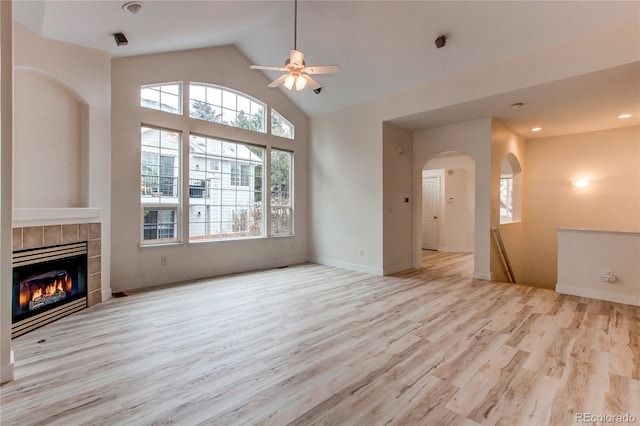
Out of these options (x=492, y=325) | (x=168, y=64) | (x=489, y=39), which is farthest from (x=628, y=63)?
(x=168, y=64)

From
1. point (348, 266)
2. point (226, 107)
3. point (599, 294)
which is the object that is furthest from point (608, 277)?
point (226, 107)

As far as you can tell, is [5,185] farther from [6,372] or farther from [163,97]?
[163,97]

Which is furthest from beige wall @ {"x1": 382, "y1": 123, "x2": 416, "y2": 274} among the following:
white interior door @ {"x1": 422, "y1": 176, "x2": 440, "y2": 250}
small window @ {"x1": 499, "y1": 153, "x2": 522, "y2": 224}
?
white interior door @ {"x1": 422, "y1": 176, "x2": 440, "y2": 250}

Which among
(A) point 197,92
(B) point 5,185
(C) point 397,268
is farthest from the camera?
(C) point 397,268

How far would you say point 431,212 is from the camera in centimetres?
Answer: 914

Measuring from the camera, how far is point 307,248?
6.84 metres

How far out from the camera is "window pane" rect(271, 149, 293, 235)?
6309 mm

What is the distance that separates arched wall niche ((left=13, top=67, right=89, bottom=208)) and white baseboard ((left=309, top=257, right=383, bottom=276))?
431 cm

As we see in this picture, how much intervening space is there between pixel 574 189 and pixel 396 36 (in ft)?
16.8

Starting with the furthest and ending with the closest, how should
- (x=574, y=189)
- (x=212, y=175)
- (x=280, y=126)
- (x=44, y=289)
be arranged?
(x=280, y=126)
(x=574, y=189)
(x=212, y=175)
(x=44, y=289)

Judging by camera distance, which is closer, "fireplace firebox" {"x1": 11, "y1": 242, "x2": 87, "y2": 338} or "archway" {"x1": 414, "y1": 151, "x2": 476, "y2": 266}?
"fireplace firebox" {"x1": 11, "y1": 242, "x2": 87, "y2": 338}

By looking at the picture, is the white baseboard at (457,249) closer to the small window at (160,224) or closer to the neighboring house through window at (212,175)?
the neighboring house through window at (212,175)

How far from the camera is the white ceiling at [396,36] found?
3.21 meters

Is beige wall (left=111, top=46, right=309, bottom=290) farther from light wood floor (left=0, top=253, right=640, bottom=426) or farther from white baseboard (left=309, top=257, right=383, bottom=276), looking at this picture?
light wood floor (left=0, top=253, right=640, bottom=426)
